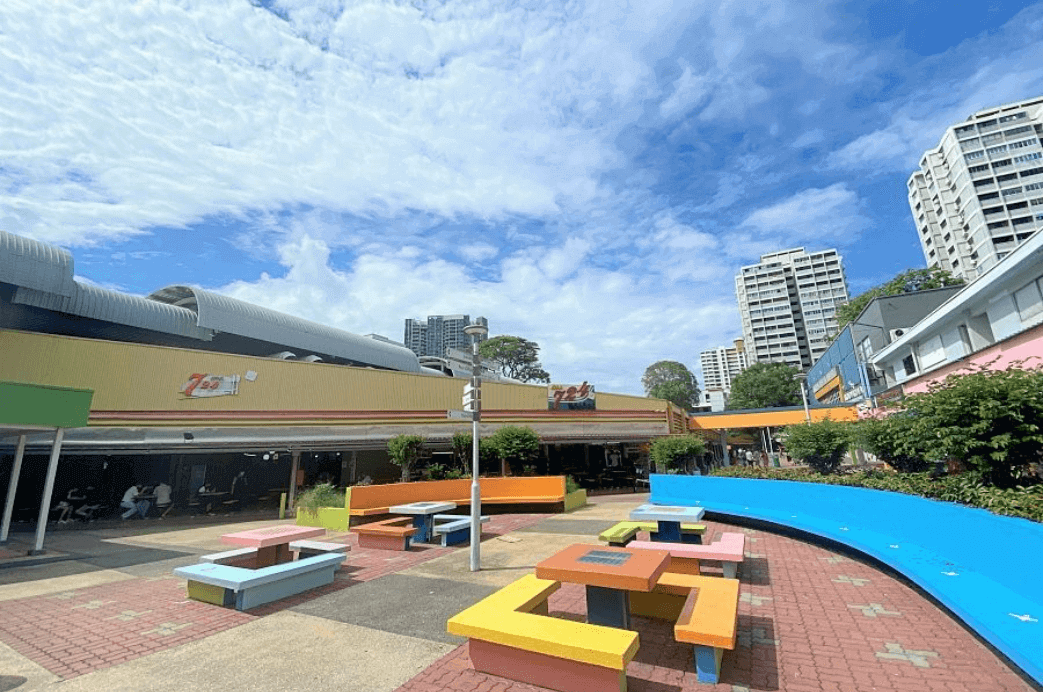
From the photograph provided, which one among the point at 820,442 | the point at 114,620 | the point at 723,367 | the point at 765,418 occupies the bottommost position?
the point at 114,620

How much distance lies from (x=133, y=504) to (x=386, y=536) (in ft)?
43.3

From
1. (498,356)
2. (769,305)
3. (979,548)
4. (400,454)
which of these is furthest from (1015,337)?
(769,305)

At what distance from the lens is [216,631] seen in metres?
5.35

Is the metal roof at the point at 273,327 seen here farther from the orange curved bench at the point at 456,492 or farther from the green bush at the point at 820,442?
the green bush at the point at 820,442

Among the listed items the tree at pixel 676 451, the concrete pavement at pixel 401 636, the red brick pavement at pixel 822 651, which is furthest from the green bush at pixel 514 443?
the red brick pavement at pixel 822 651

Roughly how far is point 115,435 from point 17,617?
1219cm

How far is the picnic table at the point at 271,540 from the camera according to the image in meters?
7.34

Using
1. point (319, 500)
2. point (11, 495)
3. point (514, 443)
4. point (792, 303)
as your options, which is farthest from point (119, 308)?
point (792, 303)

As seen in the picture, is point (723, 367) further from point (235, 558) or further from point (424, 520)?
point (235, 558)

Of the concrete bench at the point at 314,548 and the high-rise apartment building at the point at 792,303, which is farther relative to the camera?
the high-rise apartment building at the point at 792,303

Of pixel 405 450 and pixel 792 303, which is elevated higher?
pixel 792 303

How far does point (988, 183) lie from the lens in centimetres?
6950

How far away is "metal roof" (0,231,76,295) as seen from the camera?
56.9 feet

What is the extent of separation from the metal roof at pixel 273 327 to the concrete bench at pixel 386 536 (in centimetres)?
1890
